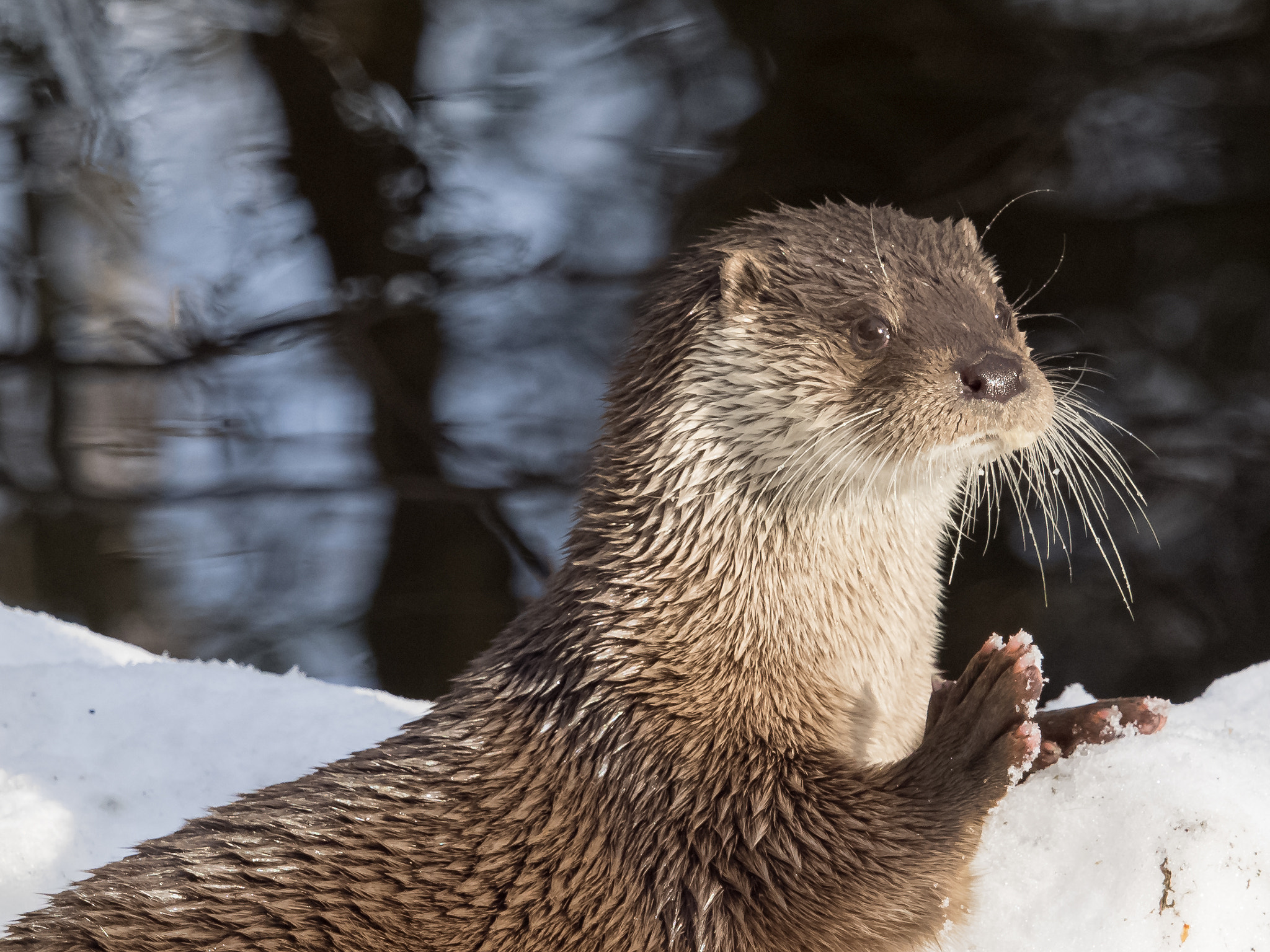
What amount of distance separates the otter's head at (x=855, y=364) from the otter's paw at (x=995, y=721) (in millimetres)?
303

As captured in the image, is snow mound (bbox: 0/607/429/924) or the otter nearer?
the otter

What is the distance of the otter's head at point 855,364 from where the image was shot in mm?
1436

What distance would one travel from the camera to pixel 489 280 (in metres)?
3.89

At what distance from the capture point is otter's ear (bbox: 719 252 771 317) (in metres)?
1.59

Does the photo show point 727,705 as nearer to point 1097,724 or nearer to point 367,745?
point 1097,724

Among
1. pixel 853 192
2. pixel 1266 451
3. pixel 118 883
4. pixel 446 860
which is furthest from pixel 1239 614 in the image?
pixel 118 883

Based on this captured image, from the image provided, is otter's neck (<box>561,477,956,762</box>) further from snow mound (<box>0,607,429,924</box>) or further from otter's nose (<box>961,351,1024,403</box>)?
snow mound (<box>0,607,429,924</box>)

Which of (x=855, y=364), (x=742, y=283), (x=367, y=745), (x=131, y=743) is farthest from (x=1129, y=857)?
(x=131, y=743)

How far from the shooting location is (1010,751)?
1.29m

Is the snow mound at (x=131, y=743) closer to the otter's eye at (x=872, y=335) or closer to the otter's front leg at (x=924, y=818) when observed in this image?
the otter's front leg at (x=924, y=818)

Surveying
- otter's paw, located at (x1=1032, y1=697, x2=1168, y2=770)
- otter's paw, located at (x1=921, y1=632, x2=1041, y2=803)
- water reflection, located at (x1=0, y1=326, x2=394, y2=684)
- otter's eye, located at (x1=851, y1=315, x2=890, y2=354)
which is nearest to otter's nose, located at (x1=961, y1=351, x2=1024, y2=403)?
otter's eye, located at (x1=851, y1=315, x2=890, y2=354)

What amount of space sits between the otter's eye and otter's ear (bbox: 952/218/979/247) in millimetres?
333

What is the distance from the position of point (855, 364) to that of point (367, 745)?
1.46 m

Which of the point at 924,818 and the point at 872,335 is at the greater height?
the point at 872,335
